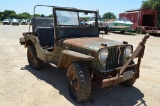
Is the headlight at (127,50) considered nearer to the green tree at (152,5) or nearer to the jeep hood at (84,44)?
the jeep hood at (84,44)

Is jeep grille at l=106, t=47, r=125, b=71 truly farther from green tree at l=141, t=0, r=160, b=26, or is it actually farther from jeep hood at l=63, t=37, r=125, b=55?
green tree at l=141, t=0, r=160, b=26

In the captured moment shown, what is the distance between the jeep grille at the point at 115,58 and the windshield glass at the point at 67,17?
167cm

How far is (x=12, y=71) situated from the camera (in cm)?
663

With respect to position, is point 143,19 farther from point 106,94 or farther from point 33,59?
point 106,94

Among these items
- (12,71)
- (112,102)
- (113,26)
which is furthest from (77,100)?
(113,26)

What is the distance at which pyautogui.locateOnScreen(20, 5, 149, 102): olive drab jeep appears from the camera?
171 inches

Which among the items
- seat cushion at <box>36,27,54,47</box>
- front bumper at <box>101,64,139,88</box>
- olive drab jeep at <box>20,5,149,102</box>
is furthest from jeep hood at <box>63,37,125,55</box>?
seat cushion at <box>36,27,54,47</box>

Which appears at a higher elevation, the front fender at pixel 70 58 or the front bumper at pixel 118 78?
the front fender at pixel 70 58

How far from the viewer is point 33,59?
22.5ft

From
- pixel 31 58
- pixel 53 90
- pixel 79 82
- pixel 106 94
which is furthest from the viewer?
pixel 31 58

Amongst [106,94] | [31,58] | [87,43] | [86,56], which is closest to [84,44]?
[87,43]

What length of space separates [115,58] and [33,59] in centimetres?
307

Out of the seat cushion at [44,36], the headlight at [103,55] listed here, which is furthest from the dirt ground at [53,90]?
the headlight at [103,55]

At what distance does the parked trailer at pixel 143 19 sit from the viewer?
22.2 metres
